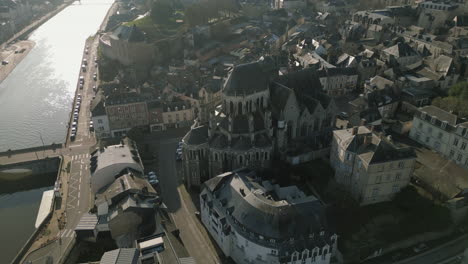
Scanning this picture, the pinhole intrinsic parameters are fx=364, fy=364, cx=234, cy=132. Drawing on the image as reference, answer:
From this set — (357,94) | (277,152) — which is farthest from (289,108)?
(357,94)

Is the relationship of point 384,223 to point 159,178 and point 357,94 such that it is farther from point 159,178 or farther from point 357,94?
point 357,94

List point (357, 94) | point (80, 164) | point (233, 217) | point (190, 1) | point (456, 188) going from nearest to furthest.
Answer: point (233, 217) → point (456, 188) → point (80, 164) → point (357, 94) → point (190, 1)

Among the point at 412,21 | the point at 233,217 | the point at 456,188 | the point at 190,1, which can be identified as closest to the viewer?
the point at 233,217

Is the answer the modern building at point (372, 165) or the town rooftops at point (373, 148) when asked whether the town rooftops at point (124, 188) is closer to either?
the modern building at point (372, 165)

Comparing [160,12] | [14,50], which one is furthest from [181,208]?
[14,50]

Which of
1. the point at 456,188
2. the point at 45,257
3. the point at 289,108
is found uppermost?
the point at 289,108

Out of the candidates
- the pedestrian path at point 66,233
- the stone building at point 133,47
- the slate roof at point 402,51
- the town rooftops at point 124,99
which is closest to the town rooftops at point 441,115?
the slate roof at point 402,51

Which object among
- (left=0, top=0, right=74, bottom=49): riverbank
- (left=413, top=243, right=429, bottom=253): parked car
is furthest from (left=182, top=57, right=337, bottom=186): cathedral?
(left=0, top=0, right=74, bottom=49): riverbank
